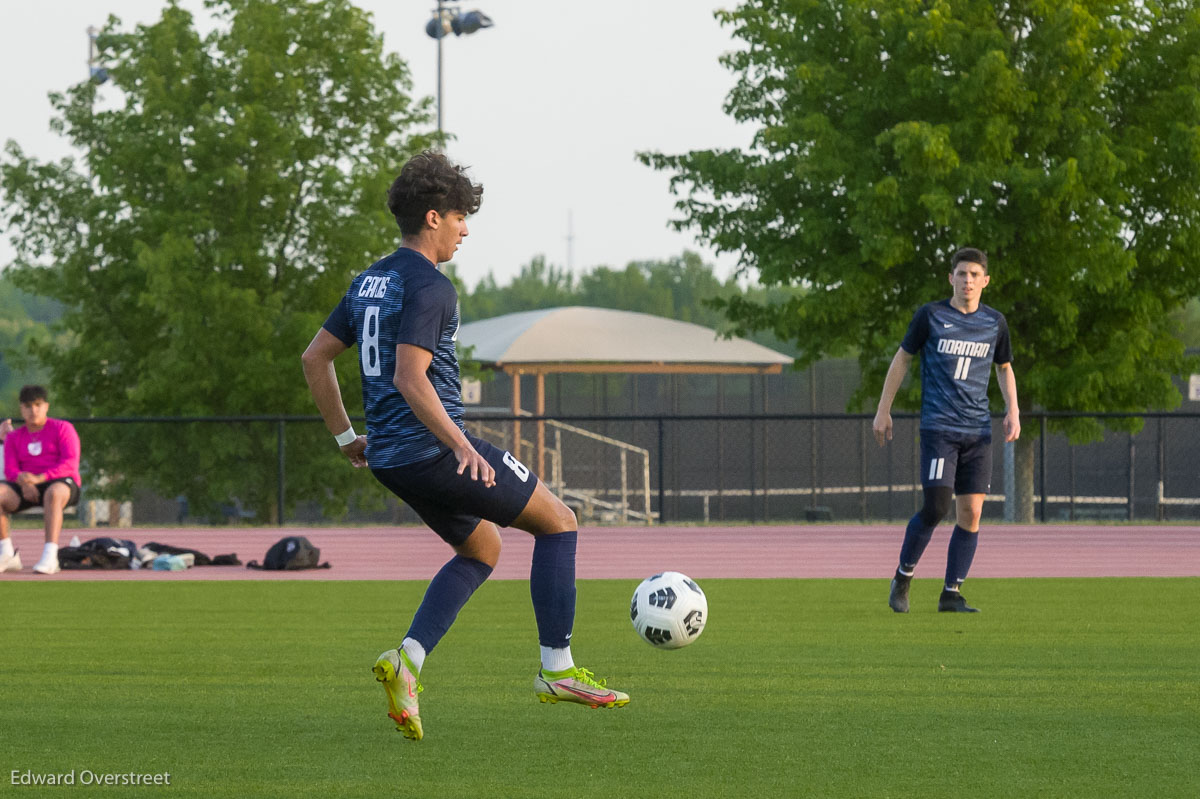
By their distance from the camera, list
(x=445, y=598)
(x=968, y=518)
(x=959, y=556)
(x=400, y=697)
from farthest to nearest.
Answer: (x=959, y=556)
(x=968, y=518)
(x=445, y=598)
(x=400, y=697)

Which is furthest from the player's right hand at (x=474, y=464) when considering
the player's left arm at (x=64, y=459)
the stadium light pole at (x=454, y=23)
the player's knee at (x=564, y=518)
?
the stadium light pole at (x=454, y=23)

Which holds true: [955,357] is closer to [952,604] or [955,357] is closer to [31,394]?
[952,604]

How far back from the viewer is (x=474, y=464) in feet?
16.1

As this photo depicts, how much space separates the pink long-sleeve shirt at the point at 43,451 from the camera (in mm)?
13062

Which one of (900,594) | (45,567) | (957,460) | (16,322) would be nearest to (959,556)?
(900,594)

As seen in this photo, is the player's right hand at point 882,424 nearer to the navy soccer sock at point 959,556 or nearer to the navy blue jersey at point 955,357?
the navy blue jersey at point 955,357

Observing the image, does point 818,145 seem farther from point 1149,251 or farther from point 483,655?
point 483,655

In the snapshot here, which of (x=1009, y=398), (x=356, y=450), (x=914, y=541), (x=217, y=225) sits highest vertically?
(x=217, y=225)

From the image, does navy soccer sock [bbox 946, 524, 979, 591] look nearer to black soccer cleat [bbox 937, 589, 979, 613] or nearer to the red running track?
black soccer cleat [bbox 937, 589, 979, 613]

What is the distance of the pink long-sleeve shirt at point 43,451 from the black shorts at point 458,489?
8.67m

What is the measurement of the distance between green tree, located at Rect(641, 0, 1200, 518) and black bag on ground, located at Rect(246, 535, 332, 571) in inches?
454

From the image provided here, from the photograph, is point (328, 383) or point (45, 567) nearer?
point (328, 383)

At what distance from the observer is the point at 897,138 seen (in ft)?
73.3

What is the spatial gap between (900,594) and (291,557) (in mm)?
6417
